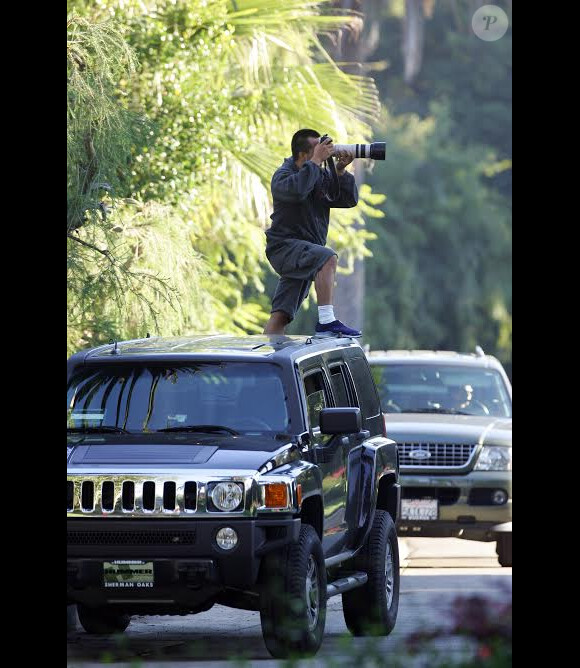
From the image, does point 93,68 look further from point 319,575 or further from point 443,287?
point 443,287

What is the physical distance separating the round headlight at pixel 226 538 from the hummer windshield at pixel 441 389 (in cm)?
796

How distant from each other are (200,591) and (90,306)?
5.38 metres

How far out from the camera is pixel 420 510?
15.7m

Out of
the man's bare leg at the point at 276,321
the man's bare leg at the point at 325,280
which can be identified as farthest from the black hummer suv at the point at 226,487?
the man's bare leg at the point at 276,321

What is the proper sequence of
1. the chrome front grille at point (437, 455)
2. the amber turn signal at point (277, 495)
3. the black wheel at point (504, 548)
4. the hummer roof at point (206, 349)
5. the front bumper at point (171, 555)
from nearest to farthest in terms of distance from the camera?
the front bumper at point (171, 555)
the amber turn signal at point (277, 495)
the hummer roof at point (206, 349)
the black wheel at point (504, 548)
the chrome front grille at point (437, 455)

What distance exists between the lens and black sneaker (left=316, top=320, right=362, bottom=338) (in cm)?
1219

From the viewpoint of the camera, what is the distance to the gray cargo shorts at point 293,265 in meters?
12.8

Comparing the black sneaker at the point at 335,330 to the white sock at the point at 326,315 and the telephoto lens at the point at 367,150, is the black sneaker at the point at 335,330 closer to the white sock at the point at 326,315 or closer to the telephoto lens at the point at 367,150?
the white sock at the point at 326,315

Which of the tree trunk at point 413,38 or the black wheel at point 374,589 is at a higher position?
the tree trunk at point 413,38

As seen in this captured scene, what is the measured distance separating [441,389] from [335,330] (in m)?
5.17

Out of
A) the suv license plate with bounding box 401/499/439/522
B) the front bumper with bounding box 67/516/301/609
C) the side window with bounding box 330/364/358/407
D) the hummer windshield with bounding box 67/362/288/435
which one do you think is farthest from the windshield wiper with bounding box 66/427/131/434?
the suv license plate with bounding box 401/499/439/522

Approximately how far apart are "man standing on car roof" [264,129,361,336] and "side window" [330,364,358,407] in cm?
120
